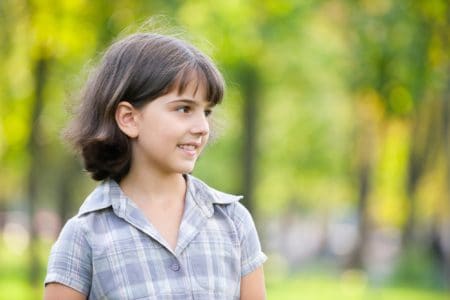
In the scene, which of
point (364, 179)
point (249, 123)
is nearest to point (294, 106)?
point (364, 179)

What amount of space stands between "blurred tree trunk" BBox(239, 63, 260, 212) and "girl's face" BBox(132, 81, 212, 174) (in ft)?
55.9

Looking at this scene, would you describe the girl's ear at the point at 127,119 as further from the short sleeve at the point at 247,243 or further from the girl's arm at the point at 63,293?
the girl's arm at the point at 63,293

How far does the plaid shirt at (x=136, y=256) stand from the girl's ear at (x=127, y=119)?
19 centimetres

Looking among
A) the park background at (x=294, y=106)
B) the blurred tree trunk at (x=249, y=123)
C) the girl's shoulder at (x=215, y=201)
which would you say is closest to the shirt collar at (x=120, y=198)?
the girl's shoulder at (x=215, y=201)

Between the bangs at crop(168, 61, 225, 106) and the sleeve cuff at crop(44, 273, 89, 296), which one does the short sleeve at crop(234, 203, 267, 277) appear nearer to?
the bangs at crop(168, 61, 225, 106)

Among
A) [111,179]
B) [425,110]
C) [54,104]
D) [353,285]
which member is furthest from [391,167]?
[111,179]

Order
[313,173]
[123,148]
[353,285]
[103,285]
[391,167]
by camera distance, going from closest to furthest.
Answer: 1. [103,285]
2. [123,148]
3. [353,285]
4. [313,173]
5. [391,167]

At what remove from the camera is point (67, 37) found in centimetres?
1320

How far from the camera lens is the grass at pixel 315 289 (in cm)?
1668

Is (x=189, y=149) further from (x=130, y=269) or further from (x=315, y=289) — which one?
(x=315, y=289)

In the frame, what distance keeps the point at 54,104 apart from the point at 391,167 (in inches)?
659

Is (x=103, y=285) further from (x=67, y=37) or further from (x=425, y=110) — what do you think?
(x=425, y=110)

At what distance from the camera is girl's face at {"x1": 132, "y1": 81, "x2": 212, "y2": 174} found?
3.28 metres

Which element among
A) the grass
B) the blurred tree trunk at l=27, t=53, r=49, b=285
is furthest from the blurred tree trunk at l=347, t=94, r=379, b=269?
the blurred tree trunk at l=27, t=53, r=49, b=285
